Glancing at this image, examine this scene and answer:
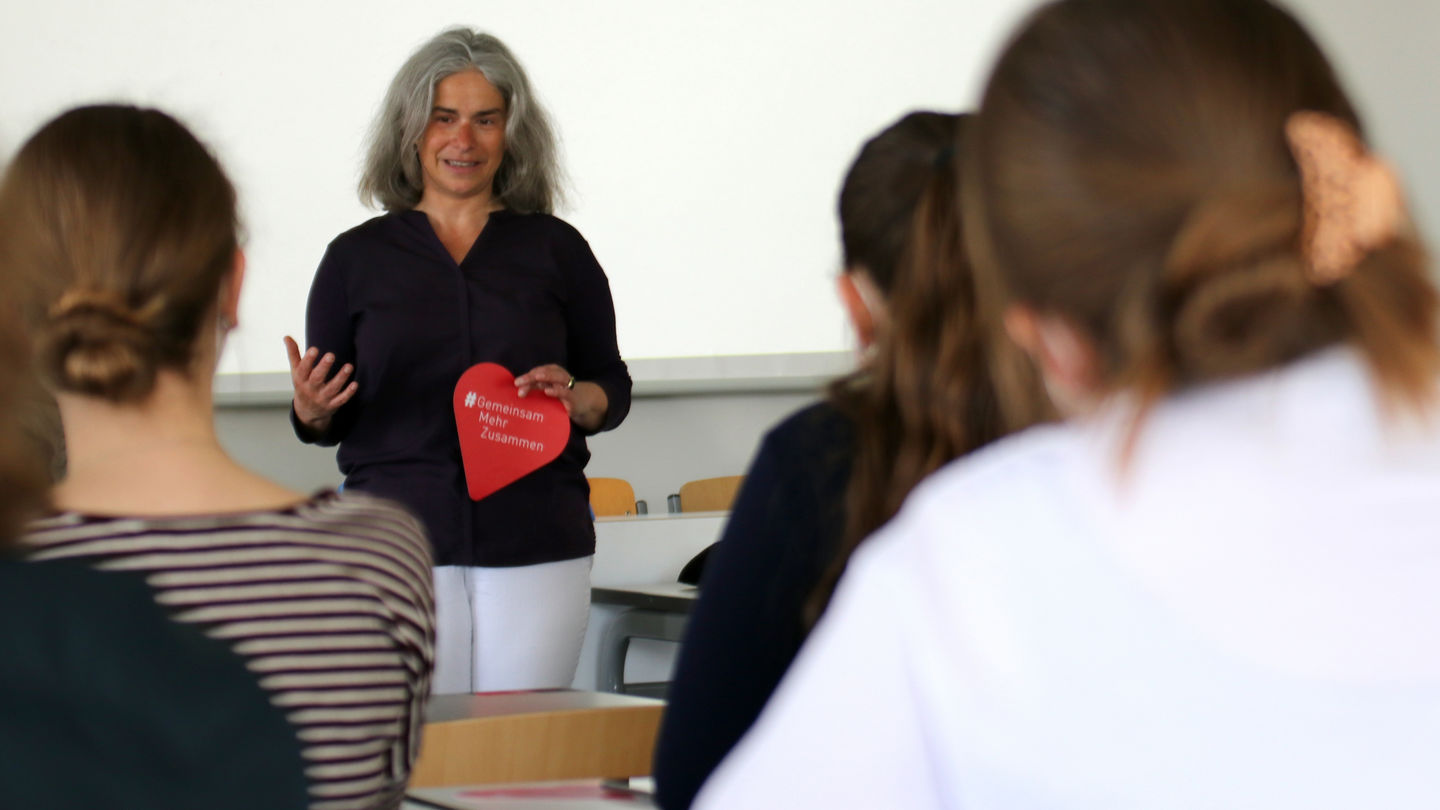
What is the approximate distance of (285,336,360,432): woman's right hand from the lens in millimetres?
1956

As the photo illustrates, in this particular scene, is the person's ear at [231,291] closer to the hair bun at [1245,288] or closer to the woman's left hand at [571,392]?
the hair bun at [1245,288]

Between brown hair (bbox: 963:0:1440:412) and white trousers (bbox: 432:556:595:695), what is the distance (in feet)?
4.64

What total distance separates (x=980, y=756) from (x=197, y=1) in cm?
390

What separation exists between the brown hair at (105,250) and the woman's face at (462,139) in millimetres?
1239

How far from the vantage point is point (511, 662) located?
193 cm

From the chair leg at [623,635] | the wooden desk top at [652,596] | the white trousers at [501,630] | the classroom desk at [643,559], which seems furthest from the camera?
the classroom desk at [643,559]

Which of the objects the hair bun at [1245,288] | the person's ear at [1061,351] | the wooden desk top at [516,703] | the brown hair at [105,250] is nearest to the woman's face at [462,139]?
the wooden desk top at [516,703]

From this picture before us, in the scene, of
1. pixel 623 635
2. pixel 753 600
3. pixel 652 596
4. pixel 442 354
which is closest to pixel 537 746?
pixel 753 600

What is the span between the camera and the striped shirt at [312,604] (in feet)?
2.81

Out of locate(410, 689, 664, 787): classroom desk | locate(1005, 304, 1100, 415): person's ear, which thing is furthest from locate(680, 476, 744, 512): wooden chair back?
locate(1005, 304, 1100, 415): person's ear

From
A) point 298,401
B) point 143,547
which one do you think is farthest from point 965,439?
point 298,401

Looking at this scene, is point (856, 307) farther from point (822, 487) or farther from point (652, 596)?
point (652, 596)

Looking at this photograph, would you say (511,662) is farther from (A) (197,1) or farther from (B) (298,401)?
(A) (197,1)

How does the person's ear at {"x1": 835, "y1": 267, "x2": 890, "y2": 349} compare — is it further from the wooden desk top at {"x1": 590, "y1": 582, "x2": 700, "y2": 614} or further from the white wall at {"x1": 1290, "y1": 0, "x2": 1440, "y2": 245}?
the white wall at {"x1": 1290, "y1": 0, "x2": 1440, "y2": 245}
